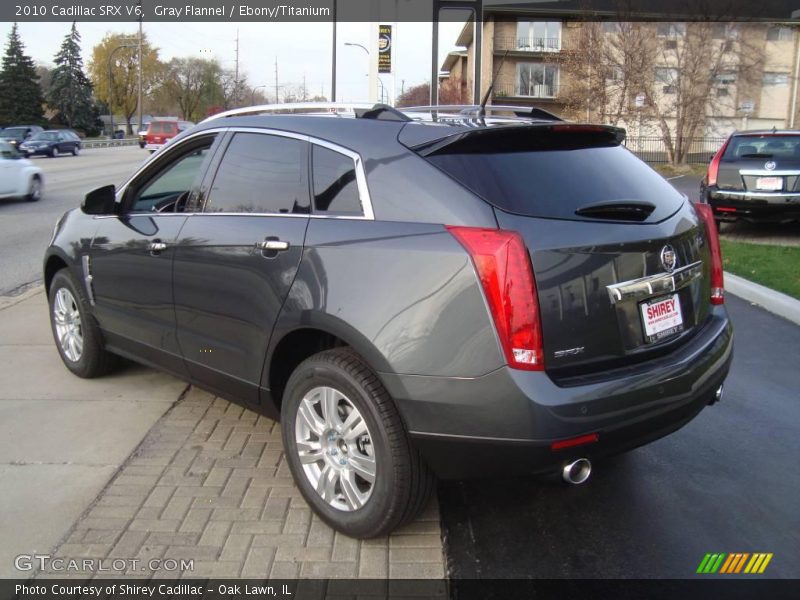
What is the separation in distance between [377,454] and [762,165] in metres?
9.49

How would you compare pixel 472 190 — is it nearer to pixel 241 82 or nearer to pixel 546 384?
pixel 546 384

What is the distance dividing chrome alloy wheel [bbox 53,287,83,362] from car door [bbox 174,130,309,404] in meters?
1.47

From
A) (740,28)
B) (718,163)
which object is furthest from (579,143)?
(740,28)

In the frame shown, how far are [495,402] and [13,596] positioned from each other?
199 centimetres

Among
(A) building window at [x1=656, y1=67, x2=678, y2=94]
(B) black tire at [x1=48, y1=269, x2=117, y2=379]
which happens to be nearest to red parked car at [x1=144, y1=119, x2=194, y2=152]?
(A) building window at [x1=656, y1=67, x2=678, y2=94]

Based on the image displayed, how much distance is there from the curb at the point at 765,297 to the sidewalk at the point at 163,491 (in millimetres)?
4875

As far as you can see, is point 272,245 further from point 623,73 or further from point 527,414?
point 623,73

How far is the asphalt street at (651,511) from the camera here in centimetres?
309

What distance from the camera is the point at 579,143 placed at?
3.37m

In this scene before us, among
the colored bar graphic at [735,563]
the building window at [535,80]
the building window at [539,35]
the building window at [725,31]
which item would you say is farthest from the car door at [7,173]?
the building window at [535,80]

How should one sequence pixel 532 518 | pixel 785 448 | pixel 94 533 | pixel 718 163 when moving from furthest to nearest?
pixel 718 163 → pixel 785 448 → pixel 532 518 → pixel 94 533

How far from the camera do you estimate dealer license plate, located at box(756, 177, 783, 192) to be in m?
10.2

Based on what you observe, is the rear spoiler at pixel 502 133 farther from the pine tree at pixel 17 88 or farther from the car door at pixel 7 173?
the pine tree at pixel 17 88

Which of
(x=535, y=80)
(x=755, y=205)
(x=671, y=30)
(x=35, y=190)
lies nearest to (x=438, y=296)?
(x=755, y=205)
